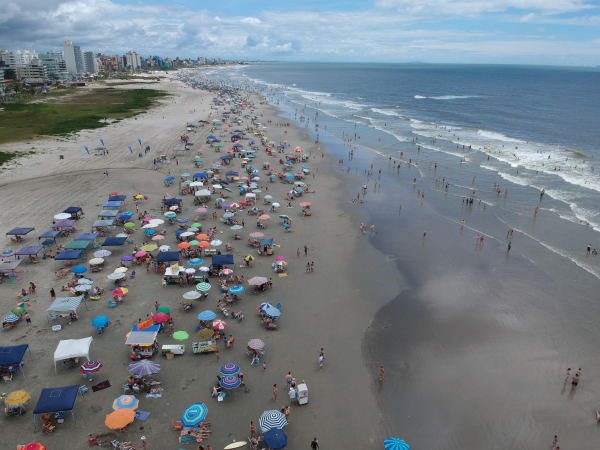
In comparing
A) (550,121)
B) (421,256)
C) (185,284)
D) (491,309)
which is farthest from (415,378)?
(550,121)

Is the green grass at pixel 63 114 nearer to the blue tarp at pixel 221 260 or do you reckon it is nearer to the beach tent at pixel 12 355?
the blue tarp at pixel 221 260

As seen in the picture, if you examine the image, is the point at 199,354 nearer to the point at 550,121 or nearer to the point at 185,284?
the point at 185,284

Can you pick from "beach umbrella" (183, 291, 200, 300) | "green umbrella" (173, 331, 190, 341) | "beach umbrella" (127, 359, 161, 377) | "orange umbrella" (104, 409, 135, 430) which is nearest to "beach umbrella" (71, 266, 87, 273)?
"beach umbrella" (183, 291, 200, 300)

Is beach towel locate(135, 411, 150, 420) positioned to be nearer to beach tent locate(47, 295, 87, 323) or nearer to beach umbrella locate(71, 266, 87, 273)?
beach tent locate(47, 295, 87, 323)

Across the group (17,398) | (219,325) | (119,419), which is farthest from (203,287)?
(17,398)

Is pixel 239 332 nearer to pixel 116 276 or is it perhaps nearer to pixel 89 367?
pixel 89 367

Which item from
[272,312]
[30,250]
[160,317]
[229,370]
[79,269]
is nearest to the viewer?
[229,370]

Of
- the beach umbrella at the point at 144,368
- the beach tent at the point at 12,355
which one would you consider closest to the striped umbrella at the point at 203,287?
the beach umbrella at the point at 144,368
